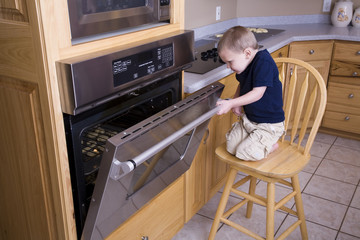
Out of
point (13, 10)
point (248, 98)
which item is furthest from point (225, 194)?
point (13, 10)

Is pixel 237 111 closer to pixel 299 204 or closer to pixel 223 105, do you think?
pixel 223 105

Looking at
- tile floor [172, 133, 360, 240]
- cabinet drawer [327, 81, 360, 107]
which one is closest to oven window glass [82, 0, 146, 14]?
tile floor [172, 133, 360, 240]

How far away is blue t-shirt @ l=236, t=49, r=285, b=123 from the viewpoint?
62.9 inches

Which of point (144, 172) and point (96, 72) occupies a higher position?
point (96, 72)

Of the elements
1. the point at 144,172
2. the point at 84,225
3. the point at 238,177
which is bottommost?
the point at 238,177

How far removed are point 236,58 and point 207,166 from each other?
688mm

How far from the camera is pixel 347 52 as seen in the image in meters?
2.87

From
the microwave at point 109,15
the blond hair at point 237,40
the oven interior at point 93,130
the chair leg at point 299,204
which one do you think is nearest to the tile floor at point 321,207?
the chair leg at point 299,204

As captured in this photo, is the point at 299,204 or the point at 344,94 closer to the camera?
the point at 299,204

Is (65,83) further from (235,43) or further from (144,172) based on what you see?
(235,43)

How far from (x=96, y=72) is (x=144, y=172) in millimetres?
461

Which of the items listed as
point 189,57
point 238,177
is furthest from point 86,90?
point 238,177

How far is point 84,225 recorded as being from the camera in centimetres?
127

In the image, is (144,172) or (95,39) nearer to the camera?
(95,39)
